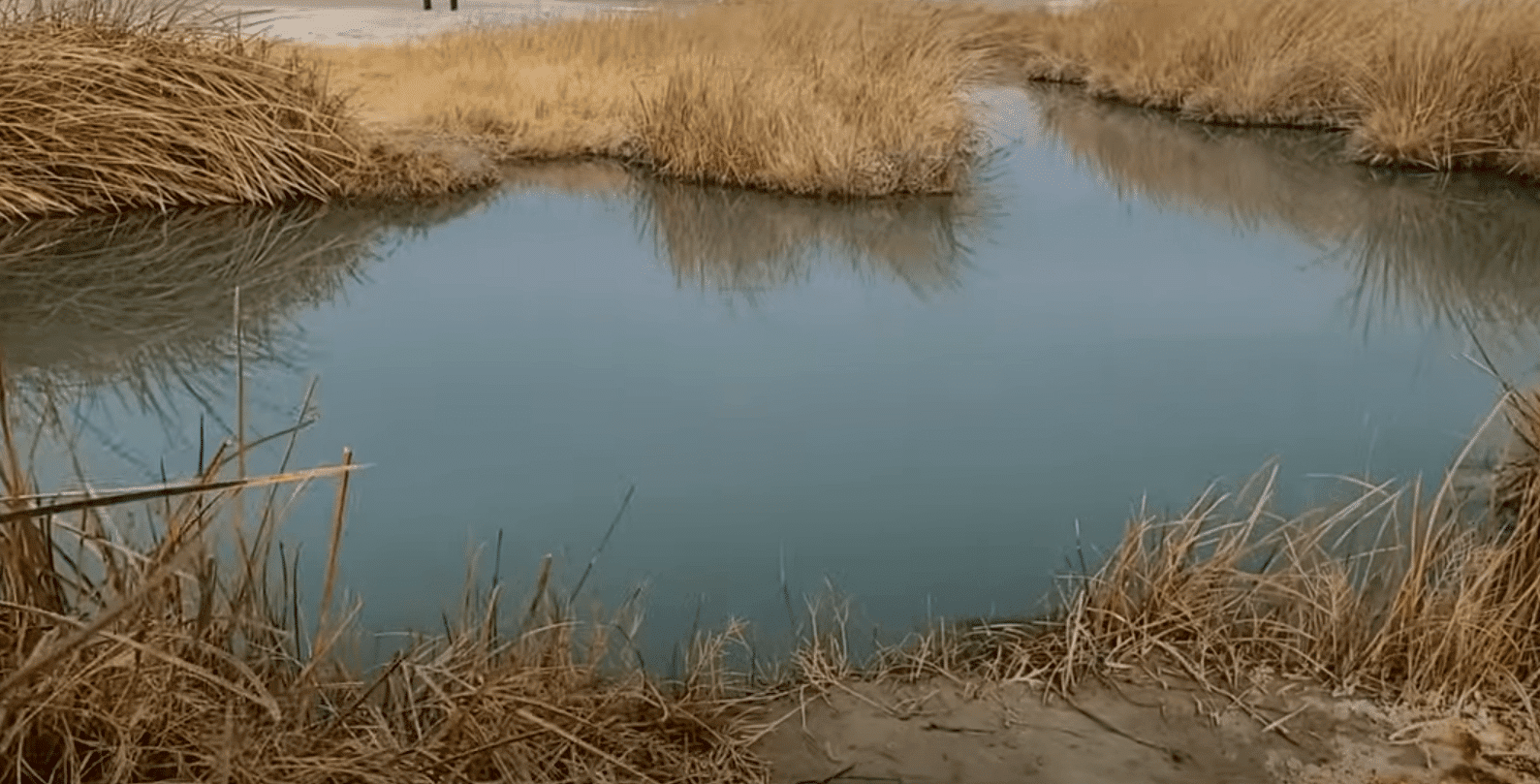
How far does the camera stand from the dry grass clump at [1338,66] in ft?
18.2

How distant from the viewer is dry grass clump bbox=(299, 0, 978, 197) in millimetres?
5145

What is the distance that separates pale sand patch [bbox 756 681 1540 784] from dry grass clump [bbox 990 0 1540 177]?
4185 millimetres

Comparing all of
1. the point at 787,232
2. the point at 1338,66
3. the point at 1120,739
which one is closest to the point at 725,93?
the point at 787,232

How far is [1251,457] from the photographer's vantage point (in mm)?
2881

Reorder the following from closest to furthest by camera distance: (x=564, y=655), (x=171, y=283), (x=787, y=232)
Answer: (x=564, y=655) < (x=171, y=283) < (x=787, y=232)

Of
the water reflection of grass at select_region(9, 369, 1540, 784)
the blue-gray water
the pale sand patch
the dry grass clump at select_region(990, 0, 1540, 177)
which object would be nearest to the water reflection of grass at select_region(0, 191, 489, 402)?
the blue-gray water

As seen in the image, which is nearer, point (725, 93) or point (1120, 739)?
point (1120, 739)

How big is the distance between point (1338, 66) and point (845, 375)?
4.14 metres

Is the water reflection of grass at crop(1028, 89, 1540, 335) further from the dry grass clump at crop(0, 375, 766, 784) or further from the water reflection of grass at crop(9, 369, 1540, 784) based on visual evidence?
the dry grass clump at crop(0, 375, 766, 784)

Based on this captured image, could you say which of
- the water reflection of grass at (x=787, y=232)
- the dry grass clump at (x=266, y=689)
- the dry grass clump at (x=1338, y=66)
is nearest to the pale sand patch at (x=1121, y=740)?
the dry grass clump at (x=266, y=689)

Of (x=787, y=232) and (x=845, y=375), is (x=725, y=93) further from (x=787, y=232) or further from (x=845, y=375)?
(x=845, y=375)

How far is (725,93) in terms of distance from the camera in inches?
211

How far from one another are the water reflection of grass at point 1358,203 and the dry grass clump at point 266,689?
291 centimetres

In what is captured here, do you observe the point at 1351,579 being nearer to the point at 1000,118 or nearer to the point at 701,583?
the point at 701,583
